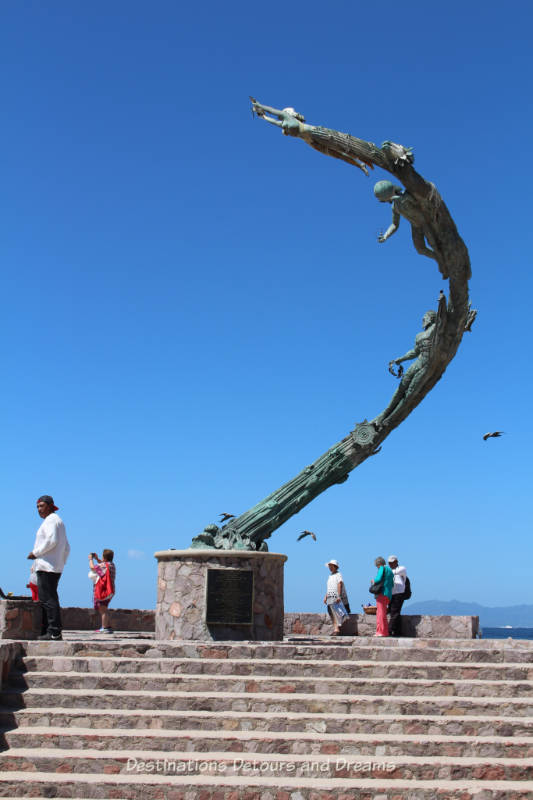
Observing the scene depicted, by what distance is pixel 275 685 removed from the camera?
714 centimetres

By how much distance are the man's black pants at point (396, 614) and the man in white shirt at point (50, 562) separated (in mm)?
5408

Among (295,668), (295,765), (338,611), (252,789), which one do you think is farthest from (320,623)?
(252,789)

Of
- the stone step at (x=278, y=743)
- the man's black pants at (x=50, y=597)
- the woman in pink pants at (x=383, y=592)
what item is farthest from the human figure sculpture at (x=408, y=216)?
the stone step at (x=278, y=743)

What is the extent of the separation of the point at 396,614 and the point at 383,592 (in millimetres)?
1080

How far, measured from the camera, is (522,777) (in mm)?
5941

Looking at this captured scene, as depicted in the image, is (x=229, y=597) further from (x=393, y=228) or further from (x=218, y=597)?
(x=393, y=228)

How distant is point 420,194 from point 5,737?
26.8 ft

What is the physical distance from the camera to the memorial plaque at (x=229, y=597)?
10.1 metres

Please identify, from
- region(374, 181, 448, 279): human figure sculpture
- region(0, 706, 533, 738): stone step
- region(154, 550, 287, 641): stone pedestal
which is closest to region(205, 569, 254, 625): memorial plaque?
region(154, 550, 287, 641): stone pedestal

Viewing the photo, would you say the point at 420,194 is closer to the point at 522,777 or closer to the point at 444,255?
the point at 444,255

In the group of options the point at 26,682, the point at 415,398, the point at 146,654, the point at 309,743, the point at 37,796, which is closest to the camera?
the point at 37,796

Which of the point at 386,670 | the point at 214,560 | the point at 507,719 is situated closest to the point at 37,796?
the point at 386,670

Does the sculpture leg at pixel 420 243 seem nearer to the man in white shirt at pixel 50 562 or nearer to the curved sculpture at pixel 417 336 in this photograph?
the curved sculpture at pixel 417 336

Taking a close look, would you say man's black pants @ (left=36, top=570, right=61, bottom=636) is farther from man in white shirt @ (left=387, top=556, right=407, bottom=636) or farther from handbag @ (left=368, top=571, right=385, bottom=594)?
man in white shirt @ (left=387, top=556, right=407, bottom=636)
